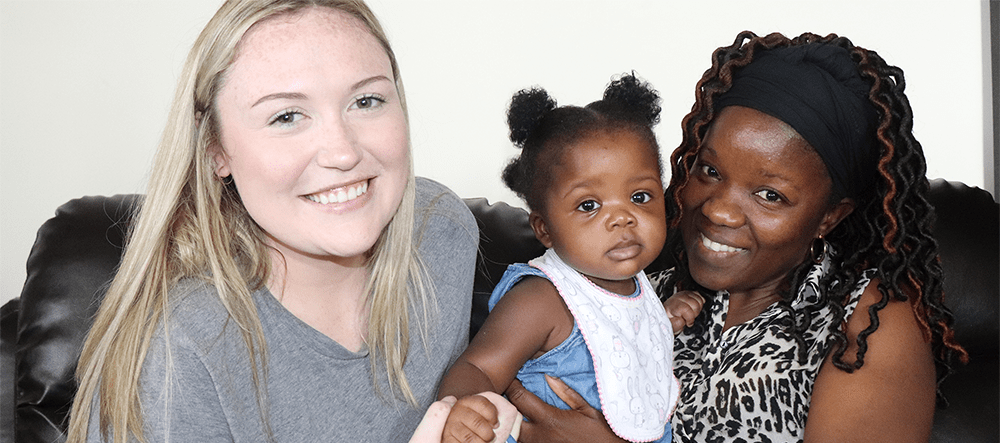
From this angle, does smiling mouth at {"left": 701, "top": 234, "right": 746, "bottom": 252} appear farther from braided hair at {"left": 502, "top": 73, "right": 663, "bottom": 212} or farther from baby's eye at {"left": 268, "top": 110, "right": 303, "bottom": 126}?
baby's eye at {"left": 268, "top": 110, "right": 303, "bottom": 126}

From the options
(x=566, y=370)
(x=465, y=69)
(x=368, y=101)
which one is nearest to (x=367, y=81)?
(x=368, y=101)

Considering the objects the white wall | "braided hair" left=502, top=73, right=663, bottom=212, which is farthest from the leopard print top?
the white wall

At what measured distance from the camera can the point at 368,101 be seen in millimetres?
1717

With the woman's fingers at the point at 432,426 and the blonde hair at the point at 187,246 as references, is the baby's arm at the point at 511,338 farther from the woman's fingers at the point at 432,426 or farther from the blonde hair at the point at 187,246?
the blonde hair at the point at 187,246

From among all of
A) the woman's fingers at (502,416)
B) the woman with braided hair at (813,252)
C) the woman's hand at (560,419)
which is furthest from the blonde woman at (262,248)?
the woman with braided hair at (813,252)

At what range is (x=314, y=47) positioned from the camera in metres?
1.62

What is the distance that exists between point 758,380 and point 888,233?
0.47 meters

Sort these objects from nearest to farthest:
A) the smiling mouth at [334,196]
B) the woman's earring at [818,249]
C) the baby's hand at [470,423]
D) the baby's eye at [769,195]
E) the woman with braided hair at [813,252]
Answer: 1. the baby's hand at [470,423]
2. the smiling mouth at [334,196]
3. the woman with braided hair at [813,252]
4. the baby's eye at [769,195]
5. the woman's earring at [818,249]

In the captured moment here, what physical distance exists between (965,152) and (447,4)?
2269 millimetres

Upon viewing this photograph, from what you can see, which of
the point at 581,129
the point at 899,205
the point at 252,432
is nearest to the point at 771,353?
the point at 899,205

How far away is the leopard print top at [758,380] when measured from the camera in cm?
188

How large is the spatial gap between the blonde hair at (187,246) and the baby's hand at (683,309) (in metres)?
1.01

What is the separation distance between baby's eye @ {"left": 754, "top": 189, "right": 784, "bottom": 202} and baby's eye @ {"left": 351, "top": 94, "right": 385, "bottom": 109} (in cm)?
92

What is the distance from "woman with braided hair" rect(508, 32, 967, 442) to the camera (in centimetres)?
179
